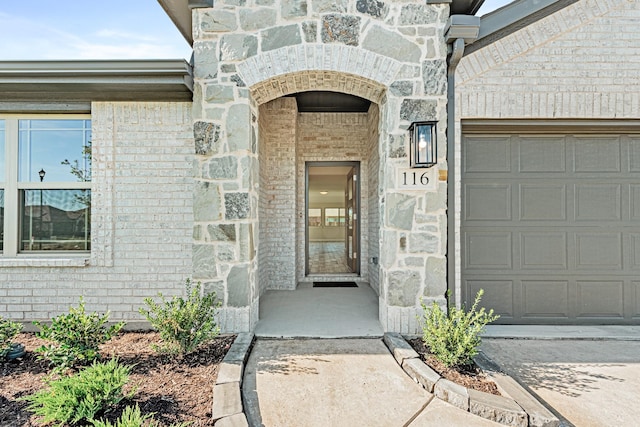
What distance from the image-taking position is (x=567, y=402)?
7.25 feet

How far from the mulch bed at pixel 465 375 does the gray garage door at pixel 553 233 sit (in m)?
1.23

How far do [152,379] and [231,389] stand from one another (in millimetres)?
680

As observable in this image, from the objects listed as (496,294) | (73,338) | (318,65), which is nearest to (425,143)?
(318,65)

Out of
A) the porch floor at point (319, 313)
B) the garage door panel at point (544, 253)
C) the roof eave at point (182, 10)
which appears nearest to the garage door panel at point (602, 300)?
the garage door panel at point (544, 253)

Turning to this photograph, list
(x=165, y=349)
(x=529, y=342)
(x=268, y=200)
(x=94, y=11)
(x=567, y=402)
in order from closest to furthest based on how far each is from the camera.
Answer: (x=567, y=402) → (x=165, y=349) → (x=529, y=342) → (x=94, y=11) → (x=268, y=200)

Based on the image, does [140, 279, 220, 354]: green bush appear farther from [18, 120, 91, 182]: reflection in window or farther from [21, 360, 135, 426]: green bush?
[18, 120, 91, 182]: reflection in window

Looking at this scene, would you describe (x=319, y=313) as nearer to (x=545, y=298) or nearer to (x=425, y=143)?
(x=425, y=143)

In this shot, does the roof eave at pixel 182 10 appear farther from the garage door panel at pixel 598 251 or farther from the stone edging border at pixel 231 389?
the garage door panel at pixel 598 251

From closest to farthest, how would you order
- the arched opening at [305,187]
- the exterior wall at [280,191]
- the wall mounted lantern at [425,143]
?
the wall mounted lantern at [425,143]
the arched opening at [305,187]
the exterior wall at [280,191]

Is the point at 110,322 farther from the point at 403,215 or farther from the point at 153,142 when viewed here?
the point at 403,215

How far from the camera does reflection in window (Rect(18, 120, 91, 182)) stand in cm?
361

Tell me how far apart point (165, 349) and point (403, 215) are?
252 cm

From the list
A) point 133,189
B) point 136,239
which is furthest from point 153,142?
point 136,239

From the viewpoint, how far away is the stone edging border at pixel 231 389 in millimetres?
1854
